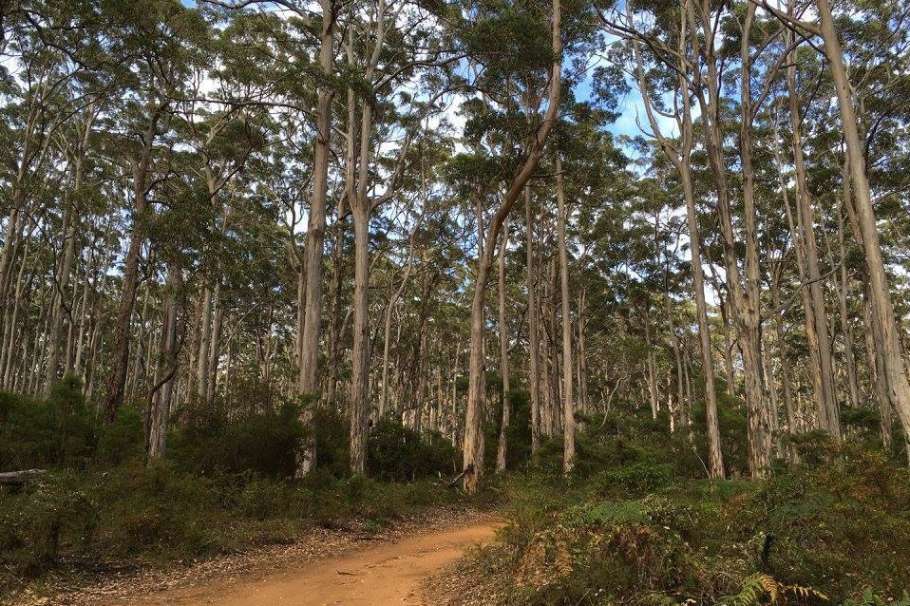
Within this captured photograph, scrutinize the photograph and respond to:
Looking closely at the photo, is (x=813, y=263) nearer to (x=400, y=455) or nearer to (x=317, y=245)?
(x=400, y=455)

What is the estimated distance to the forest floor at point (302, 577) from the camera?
4879 millimetres

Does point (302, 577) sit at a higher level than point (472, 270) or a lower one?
lower

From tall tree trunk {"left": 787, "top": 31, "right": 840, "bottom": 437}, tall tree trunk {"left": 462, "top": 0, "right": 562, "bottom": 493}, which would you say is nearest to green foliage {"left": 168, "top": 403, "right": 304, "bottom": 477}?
tall tree trunk {"left": 462, "top": 0, "right": 562, "bottom": 493}

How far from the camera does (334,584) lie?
220 inches

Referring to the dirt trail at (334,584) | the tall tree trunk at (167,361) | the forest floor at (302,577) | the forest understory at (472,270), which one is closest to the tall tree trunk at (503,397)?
the forest understory at (472,270)

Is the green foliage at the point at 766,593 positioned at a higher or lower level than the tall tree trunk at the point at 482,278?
lower

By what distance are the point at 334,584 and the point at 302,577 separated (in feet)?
1.49

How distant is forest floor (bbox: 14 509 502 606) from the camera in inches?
192

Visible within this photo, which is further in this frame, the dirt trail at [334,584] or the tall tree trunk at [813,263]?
the tall tree trunk at [813,263]

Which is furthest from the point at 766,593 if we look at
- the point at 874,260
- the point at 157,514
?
the point at 157,514

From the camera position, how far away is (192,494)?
7.27m

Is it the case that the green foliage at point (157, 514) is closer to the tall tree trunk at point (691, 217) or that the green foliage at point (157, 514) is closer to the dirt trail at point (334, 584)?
the dirt trail at point (334, 584)

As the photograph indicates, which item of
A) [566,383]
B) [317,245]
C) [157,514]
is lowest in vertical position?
[157,514]

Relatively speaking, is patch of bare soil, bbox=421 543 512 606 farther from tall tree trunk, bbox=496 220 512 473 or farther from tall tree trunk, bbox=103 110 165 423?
tall tree trunk, bbox=496 220 512 473
